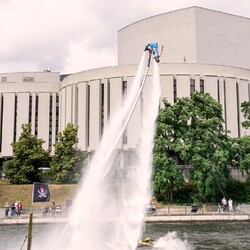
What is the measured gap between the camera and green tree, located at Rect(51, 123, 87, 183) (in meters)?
75.7

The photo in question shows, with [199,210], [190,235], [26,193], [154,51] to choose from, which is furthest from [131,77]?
[154,51]

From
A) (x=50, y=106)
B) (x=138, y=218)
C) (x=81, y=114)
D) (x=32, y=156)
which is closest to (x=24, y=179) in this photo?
(x=32, y=156)

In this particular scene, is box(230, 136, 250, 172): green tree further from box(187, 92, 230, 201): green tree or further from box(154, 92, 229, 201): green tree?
box(154, 92, 229, 201): green tree

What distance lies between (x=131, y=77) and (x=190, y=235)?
59.3 metres

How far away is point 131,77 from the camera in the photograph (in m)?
92.8

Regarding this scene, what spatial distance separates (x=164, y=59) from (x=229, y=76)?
28.7 m

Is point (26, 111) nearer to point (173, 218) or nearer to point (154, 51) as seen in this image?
point (173, 218)

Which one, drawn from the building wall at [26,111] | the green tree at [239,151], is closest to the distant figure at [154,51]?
the green tree at [239,151]

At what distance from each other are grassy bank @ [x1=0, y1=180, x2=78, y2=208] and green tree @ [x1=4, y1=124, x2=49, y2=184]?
3.24 m

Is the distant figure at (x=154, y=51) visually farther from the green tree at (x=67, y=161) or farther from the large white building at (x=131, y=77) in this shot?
the large white building at (x=131, y=77)

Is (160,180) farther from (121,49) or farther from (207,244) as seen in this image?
(121,49)

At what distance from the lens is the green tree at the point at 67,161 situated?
75.7m

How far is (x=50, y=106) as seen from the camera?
117 metres

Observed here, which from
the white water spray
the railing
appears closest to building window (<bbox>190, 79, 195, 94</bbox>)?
the railing
